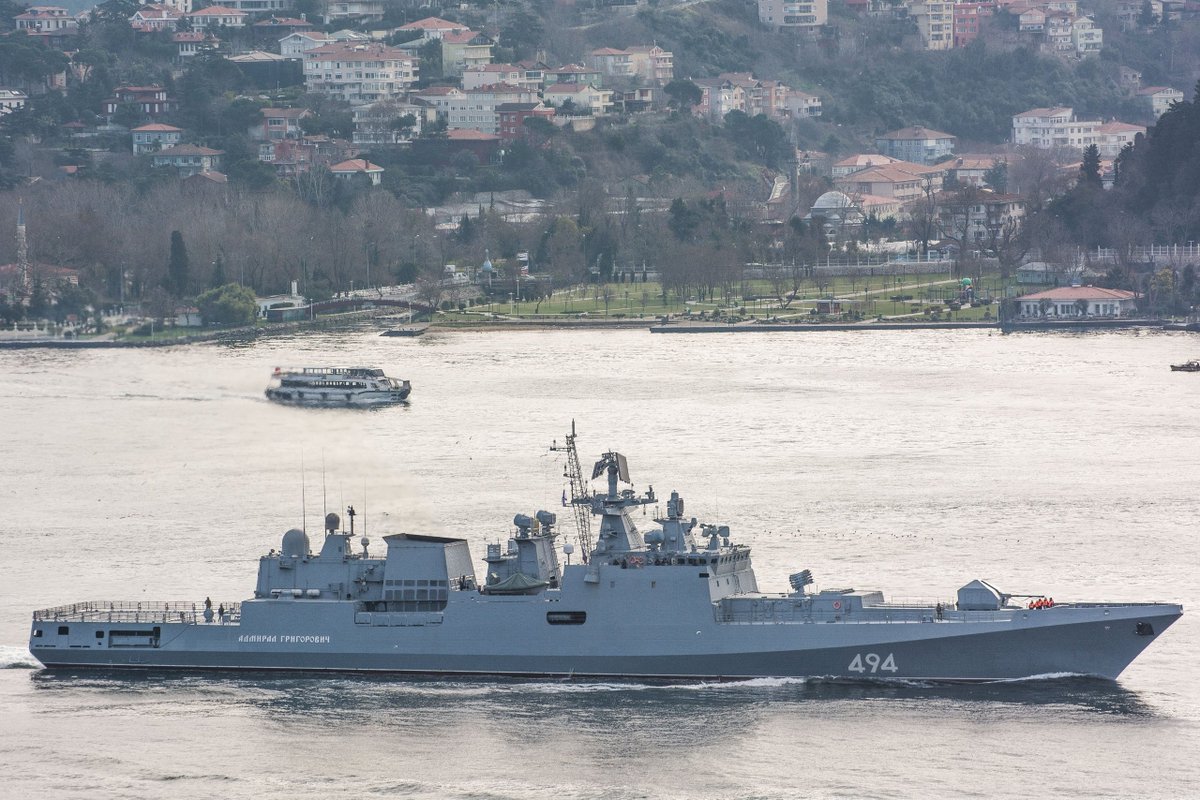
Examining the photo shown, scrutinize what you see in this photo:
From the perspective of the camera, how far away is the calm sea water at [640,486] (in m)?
35.0

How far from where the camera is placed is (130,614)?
40.8 m

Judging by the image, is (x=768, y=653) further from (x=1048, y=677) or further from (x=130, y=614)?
(x=130, y=614)

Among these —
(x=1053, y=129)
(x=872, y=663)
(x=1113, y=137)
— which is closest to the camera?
(x=872, y=663)

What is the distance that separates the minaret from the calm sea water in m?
13.6

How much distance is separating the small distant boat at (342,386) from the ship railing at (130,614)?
29350mm

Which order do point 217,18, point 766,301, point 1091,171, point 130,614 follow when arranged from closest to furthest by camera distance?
Result: point 130,614, point 766,301, point 1091,171, point 217,18

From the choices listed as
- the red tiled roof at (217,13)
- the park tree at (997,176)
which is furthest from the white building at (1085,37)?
the red tiled roof at (217,13)

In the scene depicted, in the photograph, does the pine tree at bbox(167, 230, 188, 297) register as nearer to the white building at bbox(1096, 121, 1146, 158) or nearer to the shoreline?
the shoreline

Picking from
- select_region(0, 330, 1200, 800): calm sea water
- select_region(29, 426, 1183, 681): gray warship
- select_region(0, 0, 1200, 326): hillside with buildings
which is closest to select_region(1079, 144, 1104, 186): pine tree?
select_region(0, 0, 1200, 326): hillside with buildings

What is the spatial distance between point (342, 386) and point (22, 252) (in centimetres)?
3274

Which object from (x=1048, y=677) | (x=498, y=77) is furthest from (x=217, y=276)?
(x=1048, y=677)

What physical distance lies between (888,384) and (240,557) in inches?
1239

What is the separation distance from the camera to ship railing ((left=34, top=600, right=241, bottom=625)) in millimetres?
40531

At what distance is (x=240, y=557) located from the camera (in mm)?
48062
